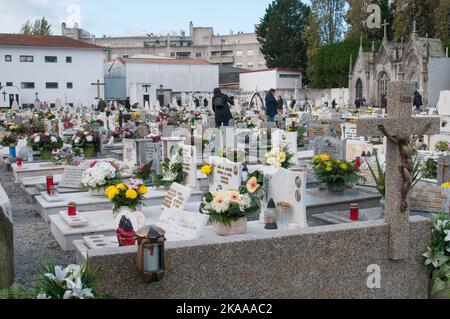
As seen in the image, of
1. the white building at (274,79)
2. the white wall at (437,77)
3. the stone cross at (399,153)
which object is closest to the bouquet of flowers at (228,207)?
the stone cross at (399,153)

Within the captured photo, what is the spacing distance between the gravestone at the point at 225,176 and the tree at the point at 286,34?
57.5m

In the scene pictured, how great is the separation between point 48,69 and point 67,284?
184 feet

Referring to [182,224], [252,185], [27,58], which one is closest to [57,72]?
[27,58]

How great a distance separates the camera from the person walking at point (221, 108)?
17.8 m

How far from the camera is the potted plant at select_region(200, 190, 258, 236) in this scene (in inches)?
264

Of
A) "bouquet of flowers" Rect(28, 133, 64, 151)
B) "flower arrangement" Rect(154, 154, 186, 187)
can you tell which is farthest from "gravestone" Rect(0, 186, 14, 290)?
"bouquet of flowers" Rect(28, 133, 64, 151)

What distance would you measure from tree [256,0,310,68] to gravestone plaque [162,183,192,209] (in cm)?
5851

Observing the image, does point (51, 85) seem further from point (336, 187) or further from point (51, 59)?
point (336, 187)

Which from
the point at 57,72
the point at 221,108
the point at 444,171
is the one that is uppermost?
the point at 57,72

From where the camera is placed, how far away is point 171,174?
1050cm

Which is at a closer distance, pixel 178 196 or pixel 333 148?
pixel 178 196

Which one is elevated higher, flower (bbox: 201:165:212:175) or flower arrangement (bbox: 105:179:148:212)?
flower (bbox: 201:165:212:175)

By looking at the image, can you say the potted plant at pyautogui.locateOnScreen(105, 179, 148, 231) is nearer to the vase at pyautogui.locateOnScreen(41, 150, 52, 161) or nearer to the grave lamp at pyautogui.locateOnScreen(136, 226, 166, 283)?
the grave lamp at pyautogui.locateOnScreen(136, 226, 166, 283)
